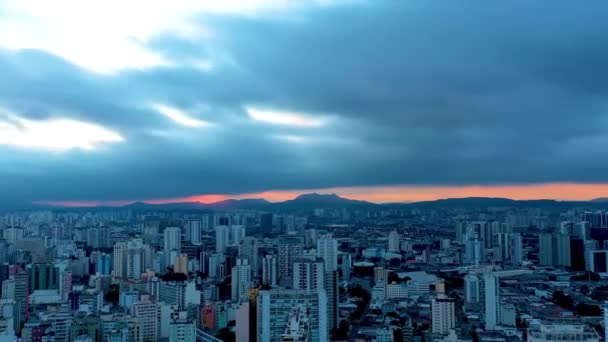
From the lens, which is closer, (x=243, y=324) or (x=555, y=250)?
(x=243, y=324)

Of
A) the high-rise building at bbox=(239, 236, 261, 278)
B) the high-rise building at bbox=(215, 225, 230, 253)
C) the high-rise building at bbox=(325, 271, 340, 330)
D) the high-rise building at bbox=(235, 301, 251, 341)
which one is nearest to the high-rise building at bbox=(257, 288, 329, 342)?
the high-rise building at bbox=(235, 301, 251, 341)

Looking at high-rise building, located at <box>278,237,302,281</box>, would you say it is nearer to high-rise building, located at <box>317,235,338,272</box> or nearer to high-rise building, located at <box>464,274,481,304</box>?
high-rise building, located at <box>317,235,338,272</box>

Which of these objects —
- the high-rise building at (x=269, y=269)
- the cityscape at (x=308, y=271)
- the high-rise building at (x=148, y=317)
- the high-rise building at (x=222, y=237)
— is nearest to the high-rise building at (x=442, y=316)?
the cityscape at (x=308, y=271)

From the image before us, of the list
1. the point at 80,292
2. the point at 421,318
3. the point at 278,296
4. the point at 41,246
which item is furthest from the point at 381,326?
the point at 41,246

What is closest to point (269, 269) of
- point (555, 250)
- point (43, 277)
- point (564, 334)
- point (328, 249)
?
point (328, 249)

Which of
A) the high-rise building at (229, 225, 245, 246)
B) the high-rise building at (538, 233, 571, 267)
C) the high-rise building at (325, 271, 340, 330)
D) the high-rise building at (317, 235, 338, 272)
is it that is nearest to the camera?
the high-rise building at (325, 271, 340, 330)

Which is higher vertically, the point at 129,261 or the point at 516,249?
the point at 516,249

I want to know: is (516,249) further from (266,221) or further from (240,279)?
(240,279)
